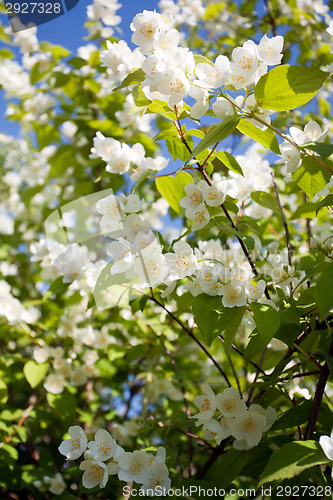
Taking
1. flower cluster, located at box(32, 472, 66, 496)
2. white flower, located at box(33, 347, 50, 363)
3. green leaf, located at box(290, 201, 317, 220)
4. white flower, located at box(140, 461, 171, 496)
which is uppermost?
green leaf, located at box(290, 201, 317, 220)

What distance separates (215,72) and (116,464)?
0.87 metres

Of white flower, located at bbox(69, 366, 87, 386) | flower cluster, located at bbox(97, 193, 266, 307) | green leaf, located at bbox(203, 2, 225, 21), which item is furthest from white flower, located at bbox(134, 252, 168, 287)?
green leaf, located at bbox(203, 2, 225, 21)

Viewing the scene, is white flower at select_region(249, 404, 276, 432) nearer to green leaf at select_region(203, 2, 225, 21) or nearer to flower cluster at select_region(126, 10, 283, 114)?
flower cluster at select_region(126, 10, 283, 114)

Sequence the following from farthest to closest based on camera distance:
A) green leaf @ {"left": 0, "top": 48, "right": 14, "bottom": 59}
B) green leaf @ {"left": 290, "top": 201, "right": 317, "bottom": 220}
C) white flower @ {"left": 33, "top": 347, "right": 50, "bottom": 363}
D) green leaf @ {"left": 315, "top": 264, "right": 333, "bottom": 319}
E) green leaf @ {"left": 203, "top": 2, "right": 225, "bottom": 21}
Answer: green leaf @ {"left": 203, "top": 2, "right": 225, "bottom": 21} < green leaf @ {"left": 0, "top": 48, "right": 14, "bottom": 59} < white flower @ {"left": 33, "top": 347, "right": 50, "bottom": 363} < green leaf @ {"left": 290, "top": 201, "right": 317, "bottom": 220} < green leaf @ {"left": 315, "top": 264, "right": 333, "bottom": 319}

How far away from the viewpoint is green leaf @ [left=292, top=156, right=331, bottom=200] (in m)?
0.92

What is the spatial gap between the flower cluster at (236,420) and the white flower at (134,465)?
146 millimetres

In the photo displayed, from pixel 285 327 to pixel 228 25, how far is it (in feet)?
7.24

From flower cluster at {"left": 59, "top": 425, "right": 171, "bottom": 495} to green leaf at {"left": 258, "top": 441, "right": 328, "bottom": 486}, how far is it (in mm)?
300

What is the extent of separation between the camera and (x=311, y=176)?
94 centimetres

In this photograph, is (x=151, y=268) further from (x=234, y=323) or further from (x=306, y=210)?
(x=306, y=210)

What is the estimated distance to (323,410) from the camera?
3.45 feet

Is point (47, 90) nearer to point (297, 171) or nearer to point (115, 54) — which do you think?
point (115, 54)

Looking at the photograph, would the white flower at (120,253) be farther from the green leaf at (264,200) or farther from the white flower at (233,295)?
the green leaf at (264,200)

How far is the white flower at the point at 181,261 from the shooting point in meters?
0.90
